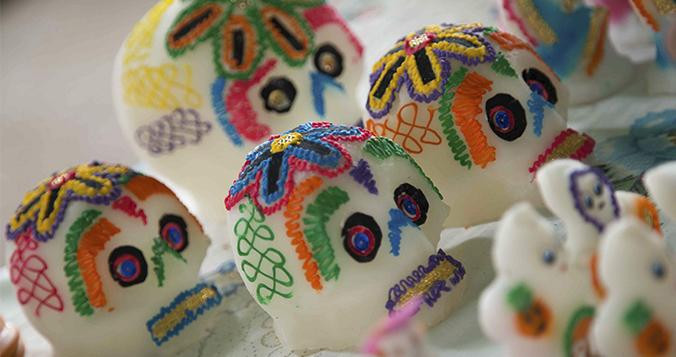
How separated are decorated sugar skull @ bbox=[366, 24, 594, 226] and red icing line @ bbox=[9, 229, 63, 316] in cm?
45

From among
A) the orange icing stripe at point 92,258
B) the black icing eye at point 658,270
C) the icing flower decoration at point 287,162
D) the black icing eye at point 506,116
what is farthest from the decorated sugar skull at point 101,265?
the black icing eye at point 658,270

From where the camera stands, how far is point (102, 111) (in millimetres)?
2609

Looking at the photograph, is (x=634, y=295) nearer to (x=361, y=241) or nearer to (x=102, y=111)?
(x=361, y=241)

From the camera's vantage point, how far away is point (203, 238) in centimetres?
132

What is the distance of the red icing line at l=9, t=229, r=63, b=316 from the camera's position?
120 cm

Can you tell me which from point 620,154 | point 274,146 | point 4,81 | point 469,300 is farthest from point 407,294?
point 4,81

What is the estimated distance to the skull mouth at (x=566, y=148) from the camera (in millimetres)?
1235

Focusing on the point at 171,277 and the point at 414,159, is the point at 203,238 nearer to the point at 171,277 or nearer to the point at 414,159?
the point at 171,277

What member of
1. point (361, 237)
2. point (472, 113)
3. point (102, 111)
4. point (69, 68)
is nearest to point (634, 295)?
point (361, 237)

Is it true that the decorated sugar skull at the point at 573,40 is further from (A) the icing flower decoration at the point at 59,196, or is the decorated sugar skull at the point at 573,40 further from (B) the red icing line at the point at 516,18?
(A) the icing flower decoration at the point at 59,196

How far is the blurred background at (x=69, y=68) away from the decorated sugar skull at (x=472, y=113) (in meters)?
0.69

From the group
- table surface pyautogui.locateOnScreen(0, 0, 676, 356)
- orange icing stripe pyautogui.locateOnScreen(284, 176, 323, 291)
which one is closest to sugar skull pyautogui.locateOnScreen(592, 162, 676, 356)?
table surface pyautogui.locateOnScreen(0, 0, 676, 356)

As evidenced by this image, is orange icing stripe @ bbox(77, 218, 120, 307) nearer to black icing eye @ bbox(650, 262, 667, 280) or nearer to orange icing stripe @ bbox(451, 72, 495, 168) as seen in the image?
orange icing stripe @ bbox(451, 72, 495, 168)

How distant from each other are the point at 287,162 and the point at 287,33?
0.44m
